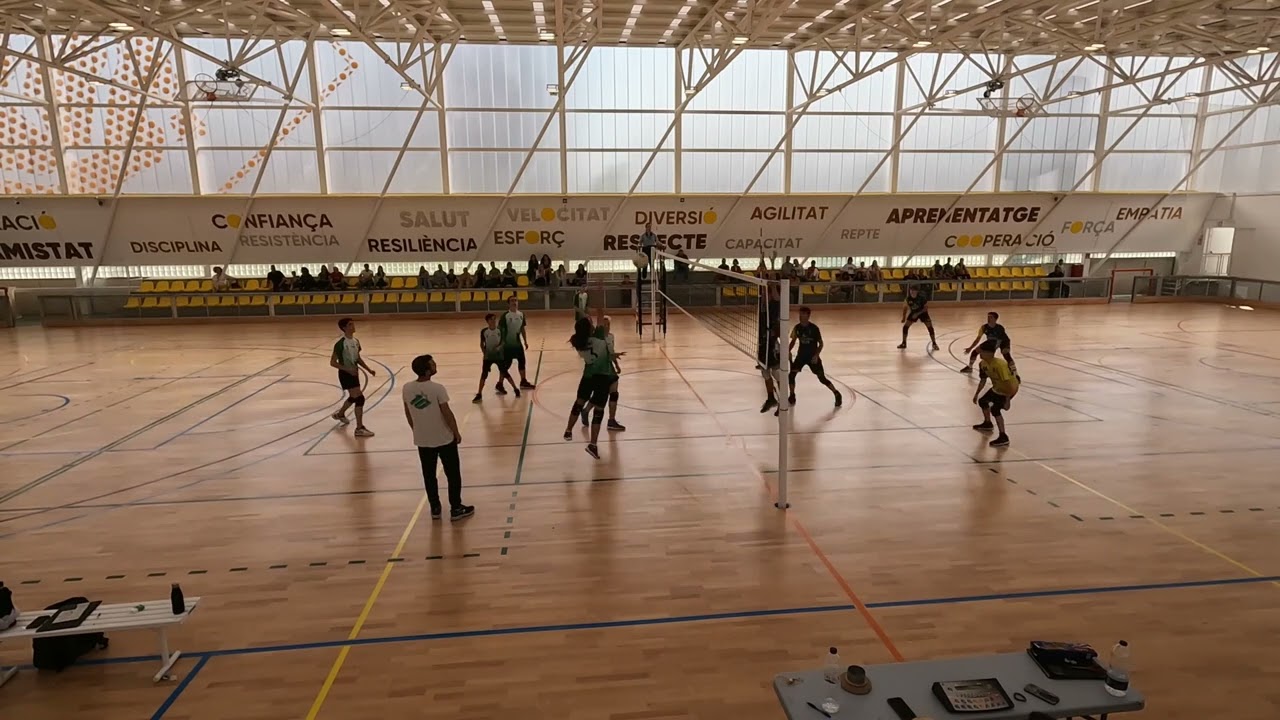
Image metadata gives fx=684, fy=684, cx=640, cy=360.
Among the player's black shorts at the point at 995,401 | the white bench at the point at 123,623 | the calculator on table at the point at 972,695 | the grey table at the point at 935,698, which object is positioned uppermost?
the calculator on table at the point at 972,695

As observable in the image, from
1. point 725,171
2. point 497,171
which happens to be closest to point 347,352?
point 497,171

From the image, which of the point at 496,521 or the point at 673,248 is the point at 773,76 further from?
the point at 496,521

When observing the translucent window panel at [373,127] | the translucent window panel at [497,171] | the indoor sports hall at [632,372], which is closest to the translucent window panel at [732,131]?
the indoor sports hall at [632,372]

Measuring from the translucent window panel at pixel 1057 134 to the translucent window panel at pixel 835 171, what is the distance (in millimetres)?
4979

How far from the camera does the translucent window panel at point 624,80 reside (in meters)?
22.9

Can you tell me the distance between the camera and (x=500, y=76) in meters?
22.7

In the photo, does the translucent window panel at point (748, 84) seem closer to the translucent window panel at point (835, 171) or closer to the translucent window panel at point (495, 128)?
the translucent window panel at point (835, 171)

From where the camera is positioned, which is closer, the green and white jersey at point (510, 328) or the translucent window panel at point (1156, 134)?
the green and white jersey at point (510, 328)

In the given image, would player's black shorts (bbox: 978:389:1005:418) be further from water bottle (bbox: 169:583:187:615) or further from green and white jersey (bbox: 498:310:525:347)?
water bottle (bbox: 169:583:187:615)

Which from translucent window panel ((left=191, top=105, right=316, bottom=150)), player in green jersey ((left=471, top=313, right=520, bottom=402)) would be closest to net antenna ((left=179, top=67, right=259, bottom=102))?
translucent window panel ((left=191, top=105, right=316, bottom=150))

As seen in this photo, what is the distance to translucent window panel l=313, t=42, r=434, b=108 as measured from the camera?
71.8 ft

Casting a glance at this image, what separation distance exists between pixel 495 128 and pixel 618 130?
13.6 feet

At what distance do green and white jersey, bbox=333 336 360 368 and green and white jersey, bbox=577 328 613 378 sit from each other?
136 inches

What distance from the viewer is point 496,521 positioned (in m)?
7.04
